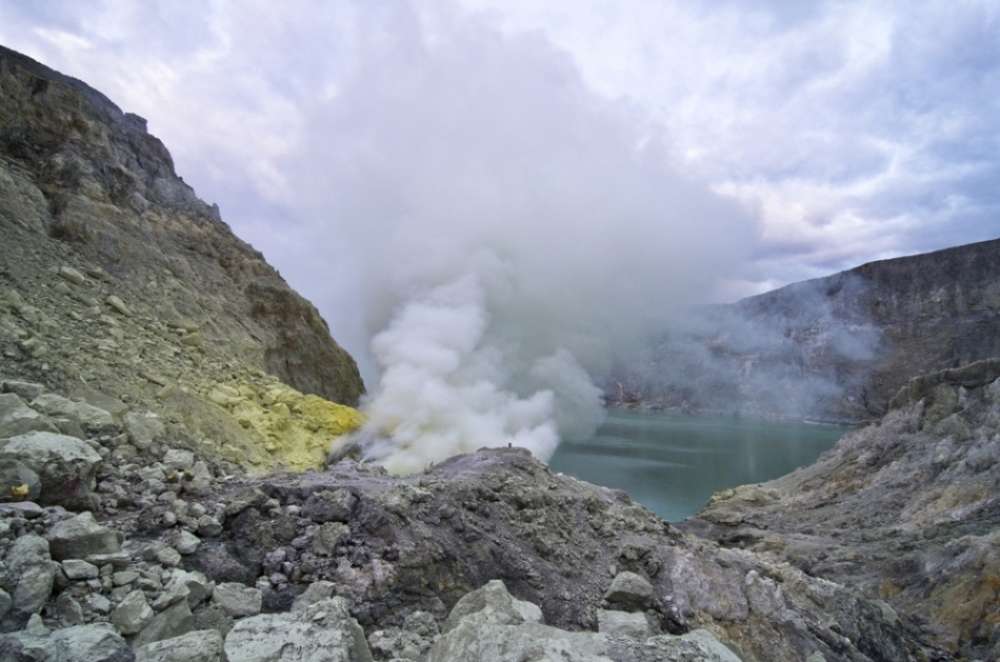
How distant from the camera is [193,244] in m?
13.5

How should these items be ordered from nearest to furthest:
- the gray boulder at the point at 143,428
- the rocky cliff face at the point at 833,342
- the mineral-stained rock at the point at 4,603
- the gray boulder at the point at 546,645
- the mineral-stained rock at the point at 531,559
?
the mineral-stained rock at the point at 4,603
the gray boulder at the point at 546,645
the mineral-stained rock at the point at 531,559
the gray boulder at the point at 143,428
the rocky cliff face at the point at 833,342

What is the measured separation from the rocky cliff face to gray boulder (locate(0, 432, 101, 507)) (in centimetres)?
8989

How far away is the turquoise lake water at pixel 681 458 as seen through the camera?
88.6 ft

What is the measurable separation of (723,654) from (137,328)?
30.0ft

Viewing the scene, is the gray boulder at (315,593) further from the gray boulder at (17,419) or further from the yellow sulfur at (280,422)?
the yellow sulfur at (280,422)

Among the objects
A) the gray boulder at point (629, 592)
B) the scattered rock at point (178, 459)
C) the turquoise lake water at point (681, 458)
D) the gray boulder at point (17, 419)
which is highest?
the gray boulder at point (17, 419)

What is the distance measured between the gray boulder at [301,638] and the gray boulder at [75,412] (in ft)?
10.2

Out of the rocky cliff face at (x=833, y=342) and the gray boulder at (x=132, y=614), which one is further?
the rocky cliff face at (x=833, y=342)

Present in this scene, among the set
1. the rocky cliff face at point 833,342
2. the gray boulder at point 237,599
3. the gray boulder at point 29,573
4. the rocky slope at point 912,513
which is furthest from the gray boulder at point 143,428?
the rocky cliff face at point 833,342

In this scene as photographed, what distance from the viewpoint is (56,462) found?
4.09m

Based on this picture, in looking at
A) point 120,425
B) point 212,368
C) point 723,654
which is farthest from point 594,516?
point 212,368

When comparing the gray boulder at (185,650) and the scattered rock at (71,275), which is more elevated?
the scattered rock at (71,275)

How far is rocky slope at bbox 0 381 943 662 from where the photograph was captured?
10.8ft

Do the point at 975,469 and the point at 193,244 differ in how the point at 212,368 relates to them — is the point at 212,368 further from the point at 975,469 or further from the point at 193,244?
the point at 975,469
